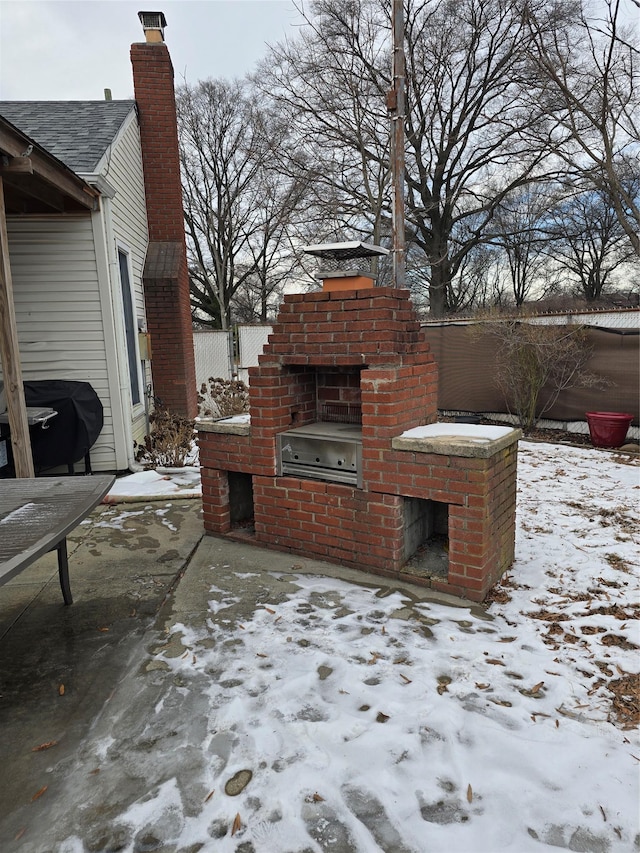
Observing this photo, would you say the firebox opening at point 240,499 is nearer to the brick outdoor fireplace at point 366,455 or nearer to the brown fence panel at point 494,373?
the brick outdoor fireplace at point 366,455

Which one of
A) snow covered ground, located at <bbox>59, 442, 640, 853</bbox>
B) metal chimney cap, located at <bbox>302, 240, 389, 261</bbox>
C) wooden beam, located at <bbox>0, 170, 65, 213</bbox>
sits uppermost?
Result: wooden beam, located at <bbox>0, 170, 65, 213</bbox>

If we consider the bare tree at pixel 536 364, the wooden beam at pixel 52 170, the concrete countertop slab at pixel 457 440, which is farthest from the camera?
the bare tree at pixel 536 364

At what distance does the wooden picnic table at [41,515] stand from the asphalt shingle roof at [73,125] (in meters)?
3.86

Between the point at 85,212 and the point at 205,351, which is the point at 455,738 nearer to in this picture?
the point at 85,212

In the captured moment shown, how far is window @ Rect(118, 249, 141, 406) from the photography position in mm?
7090

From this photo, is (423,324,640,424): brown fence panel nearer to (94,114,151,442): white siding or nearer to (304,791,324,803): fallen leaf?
(94,114,151,442): white siding

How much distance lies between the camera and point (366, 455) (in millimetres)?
3346

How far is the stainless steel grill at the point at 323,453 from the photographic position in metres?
3.44

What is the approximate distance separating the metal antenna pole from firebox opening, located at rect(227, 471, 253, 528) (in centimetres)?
474

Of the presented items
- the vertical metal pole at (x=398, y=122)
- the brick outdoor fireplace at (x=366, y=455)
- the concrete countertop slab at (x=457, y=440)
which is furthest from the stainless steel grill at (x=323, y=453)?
the vertical metal pole at (x=398, y=122)

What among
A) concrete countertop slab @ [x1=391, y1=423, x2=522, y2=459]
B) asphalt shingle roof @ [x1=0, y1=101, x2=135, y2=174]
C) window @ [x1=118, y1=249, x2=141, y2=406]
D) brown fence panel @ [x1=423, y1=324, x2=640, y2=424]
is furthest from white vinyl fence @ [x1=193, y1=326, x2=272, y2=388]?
concrete countertop slab @ [x1=391, y1=423, x2=522, y2=459]

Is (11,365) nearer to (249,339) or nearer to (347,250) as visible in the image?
(347,250)

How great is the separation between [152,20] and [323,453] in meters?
8.74

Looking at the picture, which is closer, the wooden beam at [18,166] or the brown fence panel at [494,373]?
the wooden beam at [18,166]
